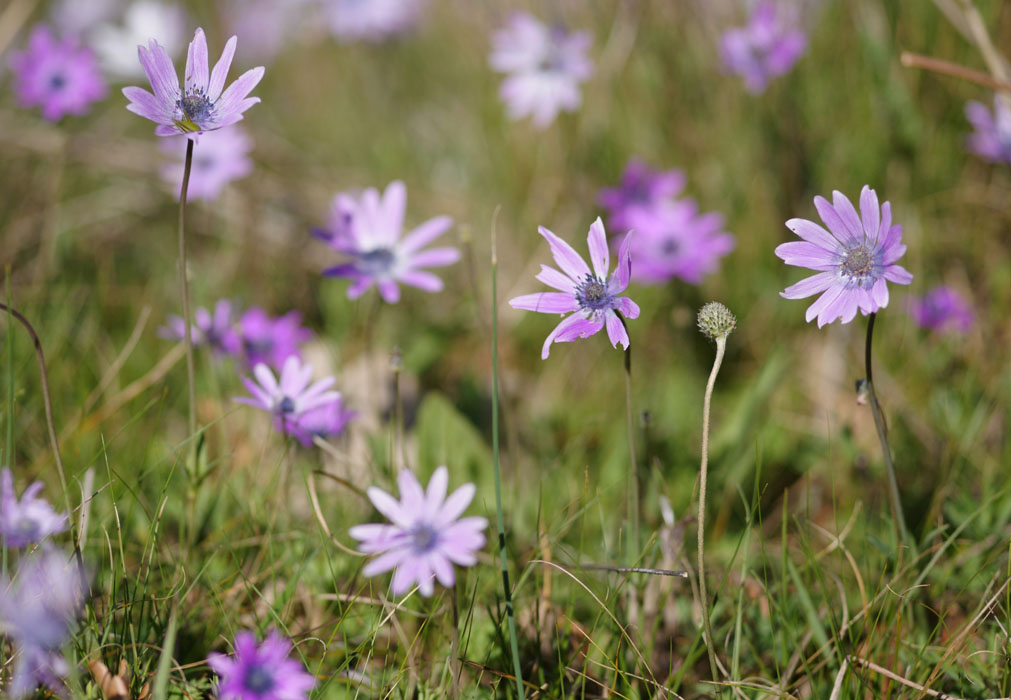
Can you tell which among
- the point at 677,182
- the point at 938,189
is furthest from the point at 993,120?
the point at 677,182

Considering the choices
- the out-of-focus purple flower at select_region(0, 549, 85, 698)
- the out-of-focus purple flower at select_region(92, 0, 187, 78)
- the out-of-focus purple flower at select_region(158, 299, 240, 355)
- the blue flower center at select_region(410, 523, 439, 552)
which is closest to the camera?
the out-of-focus purple flower at select_region(0, 549, 85, 698)

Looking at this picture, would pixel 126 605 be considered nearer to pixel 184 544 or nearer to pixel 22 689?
pixel 22 689

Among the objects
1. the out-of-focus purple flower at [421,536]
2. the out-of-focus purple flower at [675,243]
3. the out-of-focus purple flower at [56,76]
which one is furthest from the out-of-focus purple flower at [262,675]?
the out-of-focus purple flower at [56,76]

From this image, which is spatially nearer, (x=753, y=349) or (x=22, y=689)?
(x=22, y=689)

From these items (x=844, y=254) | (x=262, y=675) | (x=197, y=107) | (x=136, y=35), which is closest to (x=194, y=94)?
(x=197, y=107)

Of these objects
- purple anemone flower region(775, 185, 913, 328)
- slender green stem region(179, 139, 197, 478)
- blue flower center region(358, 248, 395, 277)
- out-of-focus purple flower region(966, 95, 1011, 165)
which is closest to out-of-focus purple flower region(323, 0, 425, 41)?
blue flower center region(358, 248, 395, 277)

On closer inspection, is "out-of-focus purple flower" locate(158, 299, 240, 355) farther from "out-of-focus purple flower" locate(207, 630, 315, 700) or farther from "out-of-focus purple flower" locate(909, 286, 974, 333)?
"out-of-focus purple flower" locate(909, 286, 974, 333)

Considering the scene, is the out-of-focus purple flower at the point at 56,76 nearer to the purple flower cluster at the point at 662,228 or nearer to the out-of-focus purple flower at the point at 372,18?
the purple flower cluster at the point at 662,228
